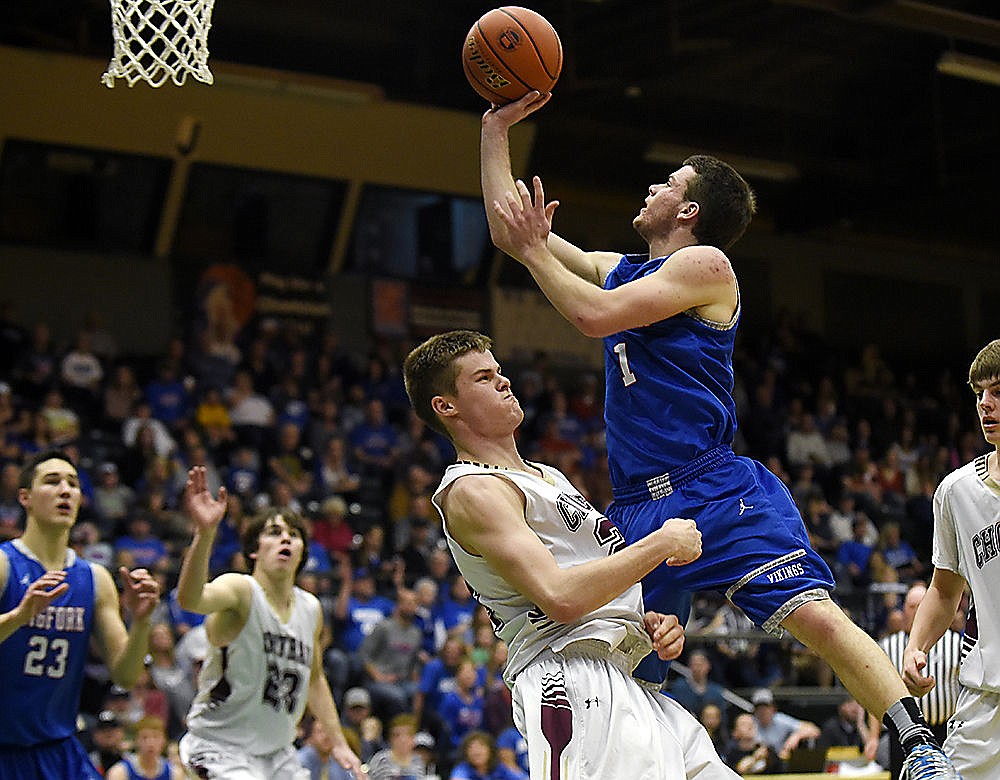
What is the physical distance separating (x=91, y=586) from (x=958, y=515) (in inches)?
137

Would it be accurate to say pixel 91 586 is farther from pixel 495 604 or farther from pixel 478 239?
pixel 478 239

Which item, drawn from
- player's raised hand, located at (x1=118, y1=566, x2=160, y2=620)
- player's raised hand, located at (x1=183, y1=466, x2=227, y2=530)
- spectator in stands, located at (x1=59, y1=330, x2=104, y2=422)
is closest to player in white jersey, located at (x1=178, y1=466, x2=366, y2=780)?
player's raised hand, located at (x1=118, y1=566, x2=160, y2=620)

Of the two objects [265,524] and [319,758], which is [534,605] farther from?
[319,758]

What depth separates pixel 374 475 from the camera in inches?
593

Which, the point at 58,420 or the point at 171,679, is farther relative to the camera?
the point at 58,420

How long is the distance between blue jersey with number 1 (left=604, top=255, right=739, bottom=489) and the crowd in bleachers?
553 cm

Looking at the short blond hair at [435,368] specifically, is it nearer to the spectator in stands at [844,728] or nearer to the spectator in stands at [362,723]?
the spectator in stands at [362,723]

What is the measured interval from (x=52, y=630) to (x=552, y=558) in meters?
2.90

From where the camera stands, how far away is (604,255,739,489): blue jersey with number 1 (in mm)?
4465

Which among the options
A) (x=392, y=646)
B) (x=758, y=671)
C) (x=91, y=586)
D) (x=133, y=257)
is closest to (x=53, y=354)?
(x=133, y=257)

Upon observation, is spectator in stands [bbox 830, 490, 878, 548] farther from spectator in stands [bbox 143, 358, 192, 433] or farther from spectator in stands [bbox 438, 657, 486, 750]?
spectator in stands [bbox 143, 358, 192, 433]

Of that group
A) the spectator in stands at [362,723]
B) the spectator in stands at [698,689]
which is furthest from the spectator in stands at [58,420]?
the spectator in stands at [698,689]

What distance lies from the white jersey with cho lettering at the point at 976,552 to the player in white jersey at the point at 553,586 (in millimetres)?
1208

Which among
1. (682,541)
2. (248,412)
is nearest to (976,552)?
(682,541)
